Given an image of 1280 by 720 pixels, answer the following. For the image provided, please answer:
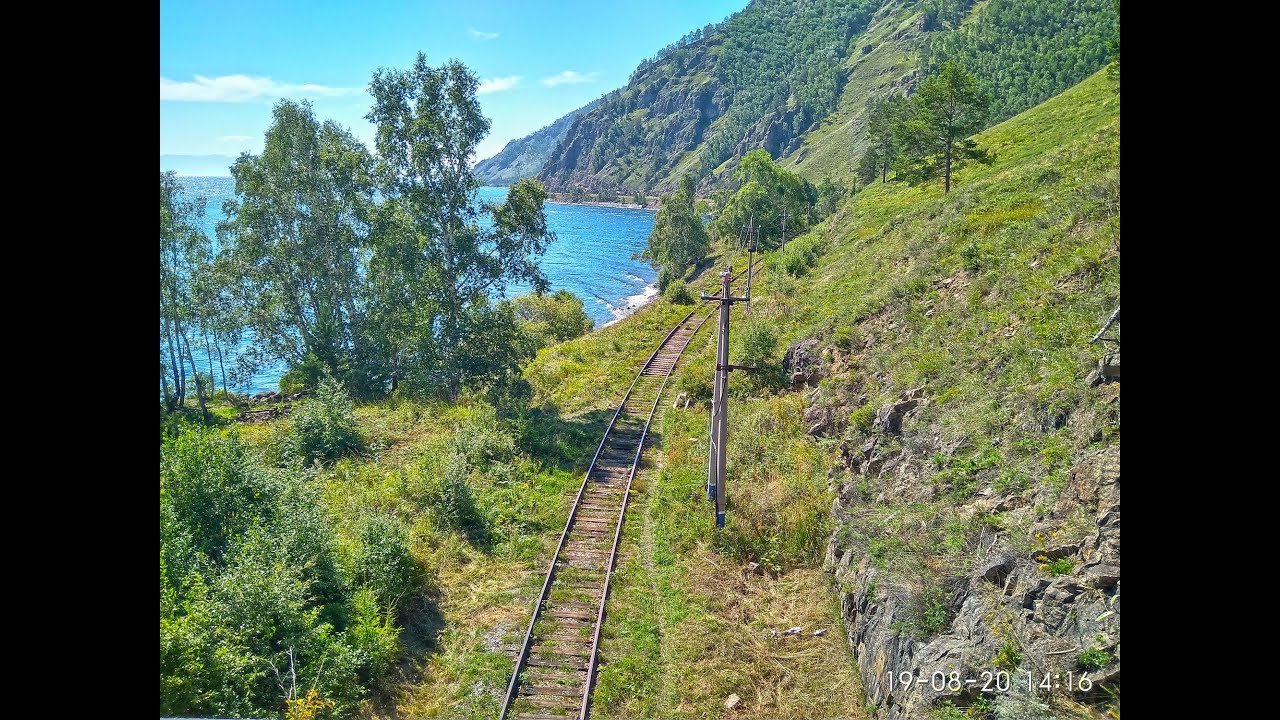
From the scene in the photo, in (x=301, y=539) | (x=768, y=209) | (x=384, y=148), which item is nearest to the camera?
(x=301, y=539)

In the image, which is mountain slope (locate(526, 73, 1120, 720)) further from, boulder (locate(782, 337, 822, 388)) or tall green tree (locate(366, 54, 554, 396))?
tall green tree (locate(366, 54, 554, 396))

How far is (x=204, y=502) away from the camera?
39.7ft

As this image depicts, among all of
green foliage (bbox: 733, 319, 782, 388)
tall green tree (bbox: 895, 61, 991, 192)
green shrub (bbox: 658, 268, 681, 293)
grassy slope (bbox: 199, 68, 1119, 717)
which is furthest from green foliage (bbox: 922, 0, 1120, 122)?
grassy slope (bbox: 199, 68, 1119, 717)

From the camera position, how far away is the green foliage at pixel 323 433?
19.3 metres

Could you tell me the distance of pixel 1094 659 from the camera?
571cm

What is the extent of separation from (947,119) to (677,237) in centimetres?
3315

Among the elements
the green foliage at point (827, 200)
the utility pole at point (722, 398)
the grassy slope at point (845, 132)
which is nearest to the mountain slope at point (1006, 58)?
the grassy slope at point (845, 132)

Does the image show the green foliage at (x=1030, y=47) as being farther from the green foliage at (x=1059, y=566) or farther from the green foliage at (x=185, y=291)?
the green foliage at (x=1059, y=566)

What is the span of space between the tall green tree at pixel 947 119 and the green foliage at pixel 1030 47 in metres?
45.6

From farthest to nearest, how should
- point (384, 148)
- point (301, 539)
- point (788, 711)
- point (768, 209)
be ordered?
point (768, 209), point (384, 148), point (301, 539), point (788, 711)

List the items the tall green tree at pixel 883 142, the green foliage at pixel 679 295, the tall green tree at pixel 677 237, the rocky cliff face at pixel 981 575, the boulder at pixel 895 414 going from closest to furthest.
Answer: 1. the rocky cliff face at pixel 981 575
2. the boulder at pixel 895 414
3. the green foliage at pixel 679 295
4. the tall green tree at pixel 883 142
5. the tall green tree at pixel 677 237

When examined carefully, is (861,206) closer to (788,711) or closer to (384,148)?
(384,148)
